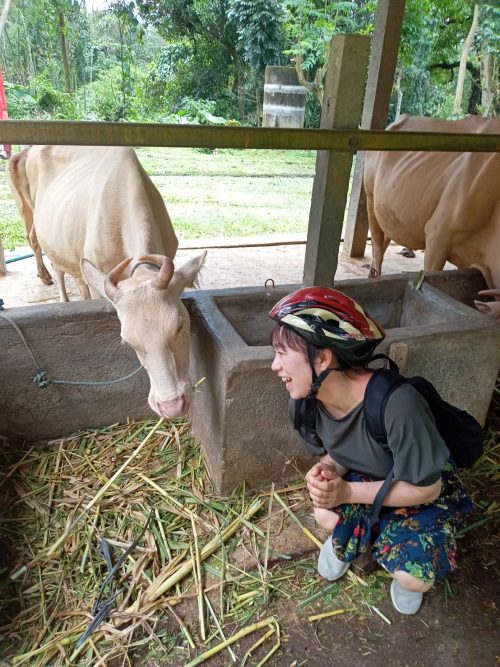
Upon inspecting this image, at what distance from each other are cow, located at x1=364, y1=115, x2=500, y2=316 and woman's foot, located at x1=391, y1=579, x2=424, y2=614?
1.52 meters

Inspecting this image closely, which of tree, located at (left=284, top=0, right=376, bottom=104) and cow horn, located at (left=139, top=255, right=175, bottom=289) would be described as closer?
cow horn, located at (left=139, top=255, right=175, bottom=289)

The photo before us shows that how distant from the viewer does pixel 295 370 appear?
1839 millimetres

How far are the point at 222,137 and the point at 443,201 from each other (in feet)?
8.04

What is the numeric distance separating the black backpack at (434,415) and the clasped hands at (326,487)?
4.8 inches

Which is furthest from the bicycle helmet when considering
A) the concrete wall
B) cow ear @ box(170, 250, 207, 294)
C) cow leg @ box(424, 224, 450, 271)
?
cow leg @ box(424, 224, 450, 271)

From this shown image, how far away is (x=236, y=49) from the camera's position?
693 inches

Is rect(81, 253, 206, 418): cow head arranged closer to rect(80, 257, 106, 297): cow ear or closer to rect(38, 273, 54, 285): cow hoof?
rect(80, 257, 106, 297): cow ear

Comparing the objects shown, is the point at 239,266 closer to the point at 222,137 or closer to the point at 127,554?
the point at 222,137

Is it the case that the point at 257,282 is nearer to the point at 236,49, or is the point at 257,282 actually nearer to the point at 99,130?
the point at 99,130

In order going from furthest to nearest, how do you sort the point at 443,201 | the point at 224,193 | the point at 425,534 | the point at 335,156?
the point at 224,193 < the point at 443,201 < the point at 335,156 < the point at 425,534

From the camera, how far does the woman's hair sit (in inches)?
70.3

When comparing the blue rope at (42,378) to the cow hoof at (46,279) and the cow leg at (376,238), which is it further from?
the cow leg at (376,238)

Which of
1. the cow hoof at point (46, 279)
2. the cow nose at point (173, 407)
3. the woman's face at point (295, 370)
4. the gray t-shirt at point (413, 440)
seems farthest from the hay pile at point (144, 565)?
the cow hoof at point (46, 279)

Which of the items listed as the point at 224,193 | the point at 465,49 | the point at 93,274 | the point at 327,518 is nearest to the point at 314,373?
the point at 327,518
